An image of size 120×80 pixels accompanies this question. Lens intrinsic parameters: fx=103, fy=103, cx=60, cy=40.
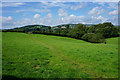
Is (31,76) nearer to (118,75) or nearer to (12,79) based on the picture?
(12,79)

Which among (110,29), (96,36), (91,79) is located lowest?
(91,79)

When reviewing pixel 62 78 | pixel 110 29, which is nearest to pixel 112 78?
pixel 62 78

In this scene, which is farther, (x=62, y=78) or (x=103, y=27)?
(x=103, y=27)

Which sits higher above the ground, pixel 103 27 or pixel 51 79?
pixel 103 27

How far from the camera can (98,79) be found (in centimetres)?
834

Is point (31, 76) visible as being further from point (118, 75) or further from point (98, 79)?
point (118, 75)

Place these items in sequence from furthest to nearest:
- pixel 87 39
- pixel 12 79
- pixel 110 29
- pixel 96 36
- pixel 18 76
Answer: pixel 110 29 → pixel 87 39 → pixel 96 36 → pixel 18 76 → pixel 12 79

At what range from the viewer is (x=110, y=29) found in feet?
334

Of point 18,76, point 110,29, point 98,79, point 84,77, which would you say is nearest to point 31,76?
point 18,76

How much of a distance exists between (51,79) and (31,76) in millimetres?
1772

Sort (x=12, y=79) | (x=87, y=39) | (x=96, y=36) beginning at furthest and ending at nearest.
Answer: (x=87, y=39) < (x=96, y=36) < (x=12, y=79)

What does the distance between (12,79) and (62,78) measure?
3.91 m

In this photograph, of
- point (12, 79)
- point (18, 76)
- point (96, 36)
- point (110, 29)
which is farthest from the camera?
point (110, 29)

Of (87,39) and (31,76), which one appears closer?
(31,76)
